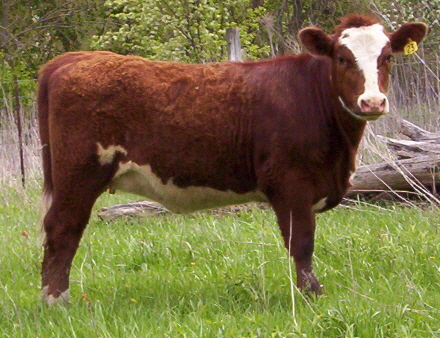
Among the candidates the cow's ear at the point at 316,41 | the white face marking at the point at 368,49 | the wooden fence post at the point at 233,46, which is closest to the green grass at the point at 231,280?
the white face marking at the point at 368,49

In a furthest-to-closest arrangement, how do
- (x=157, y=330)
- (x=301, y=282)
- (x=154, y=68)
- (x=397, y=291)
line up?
(x=154, y=68)
(x=301, y=282)
(x=397, y=291)
(x=157, y=330)

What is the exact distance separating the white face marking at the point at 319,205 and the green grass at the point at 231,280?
1.61 feet

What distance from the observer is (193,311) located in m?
4.58

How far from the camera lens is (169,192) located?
17.5ft

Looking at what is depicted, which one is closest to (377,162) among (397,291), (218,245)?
(218,245)

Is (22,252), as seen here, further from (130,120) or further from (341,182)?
(341,182)

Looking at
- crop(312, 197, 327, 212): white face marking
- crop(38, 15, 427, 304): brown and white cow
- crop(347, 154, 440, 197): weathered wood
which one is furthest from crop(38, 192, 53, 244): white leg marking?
crop(347, 154, 440, 197): weathered wood

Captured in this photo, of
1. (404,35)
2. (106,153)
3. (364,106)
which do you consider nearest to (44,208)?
(106,153)

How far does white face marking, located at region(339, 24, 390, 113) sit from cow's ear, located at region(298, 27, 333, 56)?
0.11 metres

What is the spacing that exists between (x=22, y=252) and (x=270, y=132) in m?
2.74

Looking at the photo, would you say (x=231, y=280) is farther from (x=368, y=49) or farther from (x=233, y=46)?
(x=233, y=46)

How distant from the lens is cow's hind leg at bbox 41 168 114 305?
17.1ft

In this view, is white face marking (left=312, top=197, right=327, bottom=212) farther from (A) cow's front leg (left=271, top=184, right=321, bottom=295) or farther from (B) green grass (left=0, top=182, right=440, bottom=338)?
(B) green grass (left=0, top=182, right=440, bottom=338)

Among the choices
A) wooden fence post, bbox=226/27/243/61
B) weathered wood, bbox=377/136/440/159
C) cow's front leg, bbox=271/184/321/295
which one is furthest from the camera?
wooden fence post, bbox=226/27/243/61
